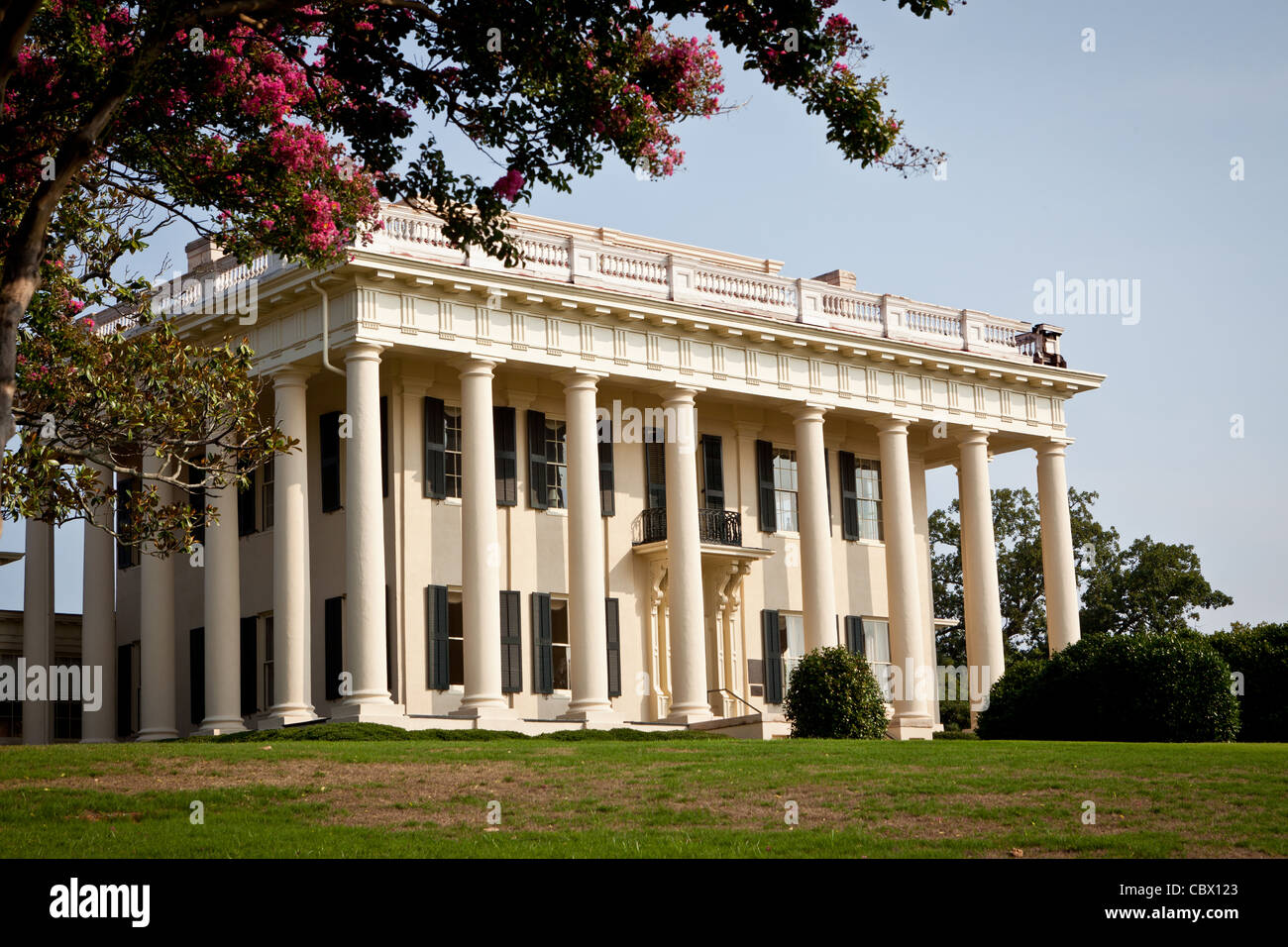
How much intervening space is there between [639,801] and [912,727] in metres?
21.8

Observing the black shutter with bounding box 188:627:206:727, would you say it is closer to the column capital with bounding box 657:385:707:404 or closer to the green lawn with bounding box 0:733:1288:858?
the column capital with bounding box 657:385:707:404

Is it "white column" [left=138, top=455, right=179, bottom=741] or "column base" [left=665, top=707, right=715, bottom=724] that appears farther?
"white column" [left=138, top=455, right=179, bottom=741]

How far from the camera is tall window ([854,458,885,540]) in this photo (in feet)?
143

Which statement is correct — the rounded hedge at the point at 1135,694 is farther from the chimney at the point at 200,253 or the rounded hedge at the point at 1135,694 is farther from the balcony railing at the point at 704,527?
the chimney at the point at 200,253

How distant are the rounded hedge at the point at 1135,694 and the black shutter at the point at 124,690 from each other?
21058mm

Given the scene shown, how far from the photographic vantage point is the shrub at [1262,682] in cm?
3167

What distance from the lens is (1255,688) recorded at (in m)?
32.0

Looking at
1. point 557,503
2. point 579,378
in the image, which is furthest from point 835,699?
point 557,503

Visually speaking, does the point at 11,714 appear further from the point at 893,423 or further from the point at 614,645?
the point at 893,423

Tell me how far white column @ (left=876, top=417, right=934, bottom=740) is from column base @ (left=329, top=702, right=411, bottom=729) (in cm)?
1353

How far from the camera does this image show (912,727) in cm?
3919

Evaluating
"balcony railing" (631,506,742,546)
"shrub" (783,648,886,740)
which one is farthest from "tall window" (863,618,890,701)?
"shrub" (783,648,886,740)
